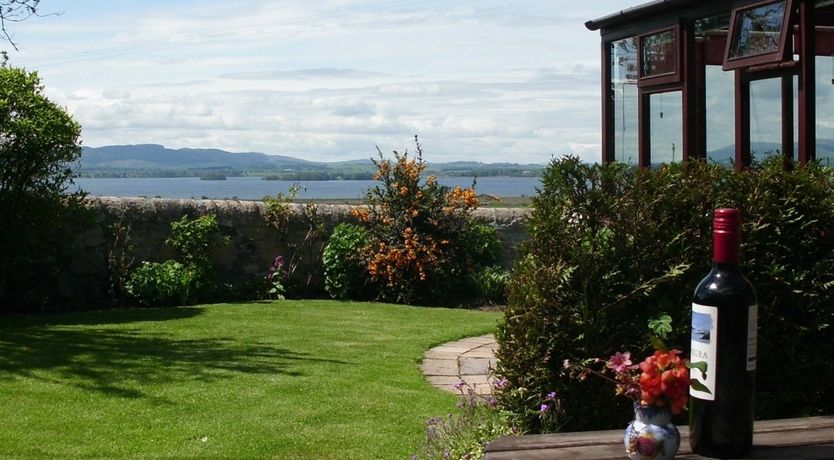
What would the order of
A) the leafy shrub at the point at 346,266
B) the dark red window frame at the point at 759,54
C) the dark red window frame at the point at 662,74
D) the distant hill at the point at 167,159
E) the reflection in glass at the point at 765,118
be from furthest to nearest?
the distant hill at the point at 167,159
the leafy shrub at the point at 346,266
the dark red window frame at the point at 662,74
the reflection in glass at the point at 765,118
the dark red window frame at the point at 759,54

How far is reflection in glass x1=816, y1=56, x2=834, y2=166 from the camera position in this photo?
6273mm

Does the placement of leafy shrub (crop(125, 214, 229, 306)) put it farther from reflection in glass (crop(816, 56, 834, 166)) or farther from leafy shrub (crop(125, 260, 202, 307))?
reflection in glass (crop(816, 56, 834, 166))

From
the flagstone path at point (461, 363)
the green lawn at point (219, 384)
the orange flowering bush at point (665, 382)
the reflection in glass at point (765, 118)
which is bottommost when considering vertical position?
the flagstone path at point (461, 363)

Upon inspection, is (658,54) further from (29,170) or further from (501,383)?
(29,170)

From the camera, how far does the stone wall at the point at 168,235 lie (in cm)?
1156

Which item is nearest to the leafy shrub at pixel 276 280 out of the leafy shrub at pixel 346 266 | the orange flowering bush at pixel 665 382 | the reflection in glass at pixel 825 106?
the leafy shrub at pixel 346 266

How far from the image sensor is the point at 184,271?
38.5 feet

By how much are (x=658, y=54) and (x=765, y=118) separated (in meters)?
1.30

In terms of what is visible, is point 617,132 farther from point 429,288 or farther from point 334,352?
point 429,288

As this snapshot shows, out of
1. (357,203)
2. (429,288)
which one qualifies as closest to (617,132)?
(429,288)

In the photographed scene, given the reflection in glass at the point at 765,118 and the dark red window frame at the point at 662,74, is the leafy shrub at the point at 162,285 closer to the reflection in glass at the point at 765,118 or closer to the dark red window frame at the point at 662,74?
the dark red window frame at the point at 662,74

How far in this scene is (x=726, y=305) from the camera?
2.19m

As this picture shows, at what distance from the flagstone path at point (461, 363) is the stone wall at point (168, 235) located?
10.3 ft

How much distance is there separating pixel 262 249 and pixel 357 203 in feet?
5.42
